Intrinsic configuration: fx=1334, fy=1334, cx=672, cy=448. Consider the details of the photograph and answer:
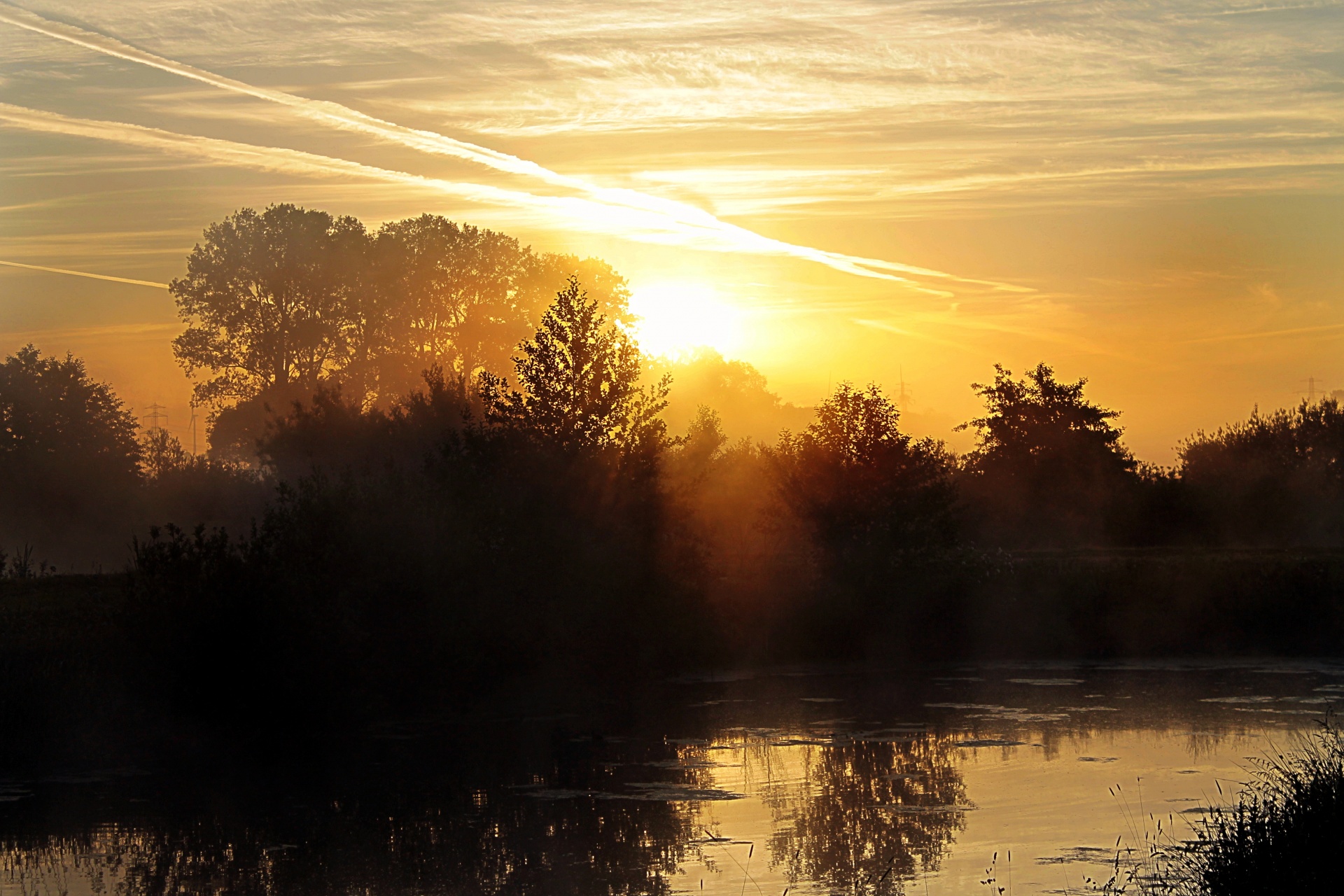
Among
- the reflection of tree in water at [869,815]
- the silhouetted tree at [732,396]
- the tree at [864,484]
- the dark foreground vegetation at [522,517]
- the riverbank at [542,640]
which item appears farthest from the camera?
the silhouetted tree at [732,396]

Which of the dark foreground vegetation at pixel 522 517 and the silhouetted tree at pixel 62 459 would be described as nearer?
the dark foreground vegetation at pixel 522 517

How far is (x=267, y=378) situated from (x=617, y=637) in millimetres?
31631

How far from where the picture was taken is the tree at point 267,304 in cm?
5959

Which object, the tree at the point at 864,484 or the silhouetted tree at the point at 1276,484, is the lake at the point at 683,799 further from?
the silhouetted tree at the point at 1276,484

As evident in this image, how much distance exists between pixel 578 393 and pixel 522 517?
4.80 metres

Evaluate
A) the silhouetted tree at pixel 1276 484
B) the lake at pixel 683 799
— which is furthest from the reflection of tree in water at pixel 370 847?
the silhouetted tree at pixel 1276 484

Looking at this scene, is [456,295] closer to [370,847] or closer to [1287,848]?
[370,847]

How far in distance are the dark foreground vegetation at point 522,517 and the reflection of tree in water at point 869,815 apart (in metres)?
10.5

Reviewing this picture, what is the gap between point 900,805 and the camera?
62.0ft

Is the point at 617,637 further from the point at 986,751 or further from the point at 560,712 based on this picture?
the point at 986,751

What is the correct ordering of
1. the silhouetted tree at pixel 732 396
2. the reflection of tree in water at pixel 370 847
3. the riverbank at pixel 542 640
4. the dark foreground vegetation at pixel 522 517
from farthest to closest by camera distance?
the silhouetted tree at pixel 732 396 < the dark foreground vegetation at pixel 522 517 < the riverbank at pixel 542 640 < the reflection of tree in water at pixel 370 847

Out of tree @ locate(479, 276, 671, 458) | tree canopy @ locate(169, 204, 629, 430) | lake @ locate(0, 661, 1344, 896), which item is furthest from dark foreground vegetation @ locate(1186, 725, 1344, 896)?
tree canopy @ locate(169, 204, 629, 430)

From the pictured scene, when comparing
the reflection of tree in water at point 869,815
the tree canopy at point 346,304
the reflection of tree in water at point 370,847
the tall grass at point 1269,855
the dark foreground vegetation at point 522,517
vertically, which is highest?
the tree canopy at point 346,304

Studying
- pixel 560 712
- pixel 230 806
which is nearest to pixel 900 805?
pixel 230 806
